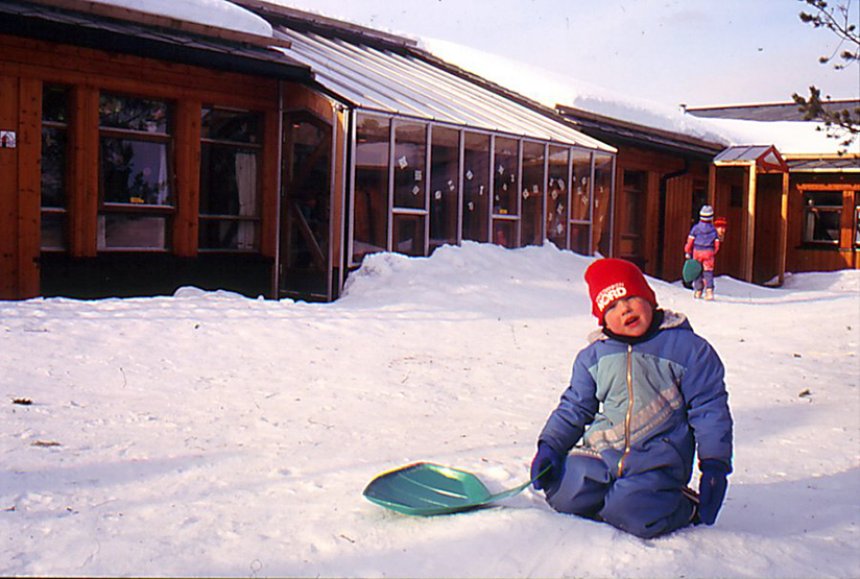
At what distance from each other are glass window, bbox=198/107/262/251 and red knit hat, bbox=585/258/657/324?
9543 millimetres

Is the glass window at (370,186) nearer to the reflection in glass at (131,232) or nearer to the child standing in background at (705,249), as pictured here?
the reflection in glass at (131,232)

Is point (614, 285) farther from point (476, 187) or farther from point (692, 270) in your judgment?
point (692, 270)

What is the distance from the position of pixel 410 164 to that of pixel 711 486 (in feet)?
33.7

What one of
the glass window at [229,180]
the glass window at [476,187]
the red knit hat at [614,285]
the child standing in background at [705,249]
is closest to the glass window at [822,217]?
the child standing in background at [705,249]

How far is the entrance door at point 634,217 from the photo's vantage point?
19.5 metres

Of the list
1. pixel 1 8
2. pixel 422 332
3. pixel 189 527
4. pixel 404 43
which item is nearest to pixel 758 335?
pixel 422 332

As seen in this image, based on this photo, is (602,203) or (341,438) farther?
(602,203)

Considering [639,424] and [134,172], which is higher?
[134,172]

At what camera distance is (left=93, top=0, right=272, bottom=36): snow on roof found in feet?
36.0

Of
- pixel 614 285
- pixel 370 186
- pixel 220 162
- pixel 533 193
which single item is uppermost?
pixel 220 162

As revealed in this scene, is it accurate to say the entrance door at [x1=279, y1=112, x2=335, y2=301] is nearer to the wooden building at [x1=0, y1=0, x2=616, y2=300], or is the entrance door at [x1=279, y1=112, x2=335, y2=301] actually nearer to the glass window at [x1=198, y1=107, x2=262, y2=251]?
the wooden building at [x1=0, y1=0, x2=616, y2=300]

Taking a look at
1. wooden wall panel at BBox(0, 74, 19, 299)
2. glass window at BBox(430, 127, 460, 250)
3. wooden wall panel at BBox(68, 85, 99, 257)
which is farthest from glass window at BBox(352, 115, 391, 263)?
wooden wall panel at BBox(0, 74, 19, 299)

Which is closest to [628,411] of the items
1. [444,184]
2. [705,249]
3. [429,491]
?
[429,491]

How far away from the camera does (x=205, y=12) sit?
11.7m
